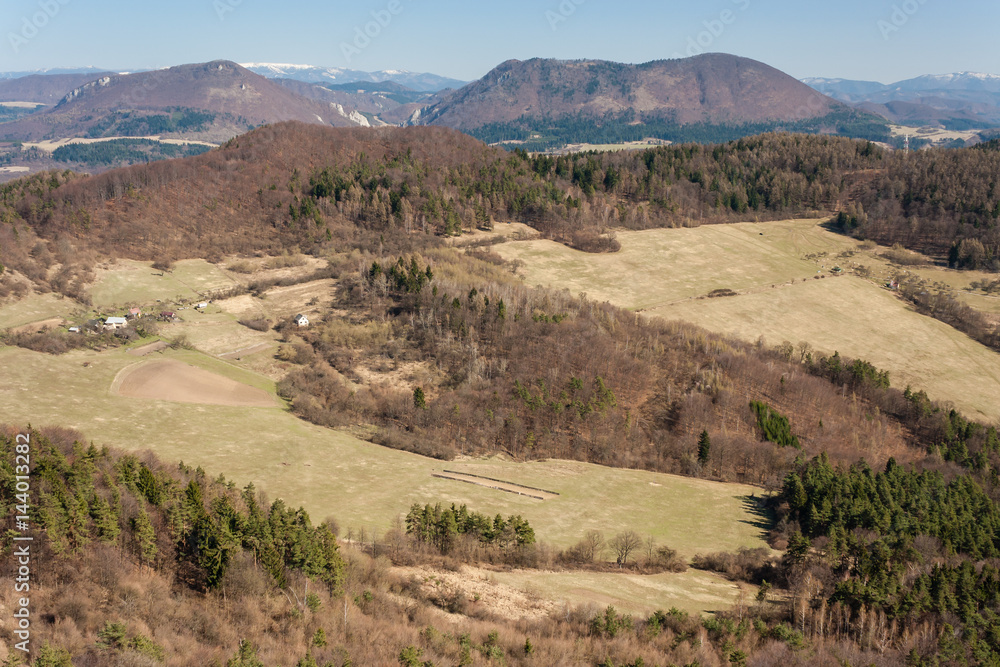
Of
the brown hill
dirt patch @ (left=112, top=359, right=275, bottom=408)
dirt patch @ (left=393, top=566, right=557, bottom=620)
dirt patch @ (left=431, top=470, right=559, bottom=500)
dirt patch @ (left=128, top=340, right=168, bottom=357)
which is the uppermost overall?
the brown hill

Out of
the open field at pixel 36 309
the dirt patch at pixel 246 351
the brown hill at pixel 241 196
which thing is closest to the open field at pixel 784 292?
the brown hill at pixel 241 196

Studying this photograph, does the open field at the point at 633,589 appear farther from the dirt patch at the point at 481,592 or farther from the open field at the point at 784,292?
the open field at the point at 784,292

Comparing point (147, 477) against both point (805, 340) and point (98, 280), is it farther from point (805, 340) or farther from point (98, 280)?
point (805, 340)

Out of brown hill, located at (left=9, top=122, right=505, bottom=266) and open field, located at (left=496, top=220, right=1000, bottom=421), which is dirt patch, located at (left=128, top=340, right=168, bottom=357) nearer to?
brown hill, located at (left=9, top=122, right=505, bottom=266)

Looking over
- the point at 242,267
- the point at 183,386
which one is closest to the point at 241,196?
the point at 242,267

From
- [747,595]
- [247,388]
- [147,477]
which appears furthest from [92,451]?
[747,595]

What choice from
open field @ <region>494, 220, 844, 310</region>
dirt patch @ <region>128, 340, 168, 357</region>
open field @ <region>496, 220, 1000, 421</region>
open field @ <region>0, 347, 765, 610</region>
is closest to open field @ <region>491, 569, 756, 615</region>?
open field @ <region>0, 347, 765, 610</region>
